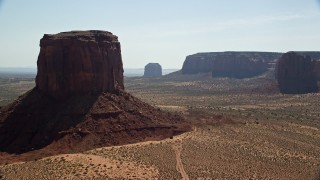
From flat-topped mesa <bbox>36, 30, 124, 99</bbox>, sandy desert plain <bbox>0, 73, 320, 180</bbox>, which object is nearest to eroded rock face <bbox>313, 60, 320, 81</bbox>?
sandy desert plain <bbox>0, 73, 320, 180</bbox>

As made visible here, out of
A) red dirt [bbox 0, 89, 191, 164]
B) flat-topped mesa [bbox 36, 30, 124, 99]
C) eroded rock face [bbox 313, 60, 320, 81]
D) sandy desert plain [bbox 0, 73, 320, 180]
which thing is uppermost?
flat-topped mesa [bbox 36, 30, 124, 99]

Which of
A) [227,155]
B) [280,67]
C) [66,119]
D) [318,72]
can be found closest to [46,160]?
[66,119]

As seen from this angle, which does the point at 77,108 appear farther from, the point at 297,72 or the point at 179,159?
the point at 297,72

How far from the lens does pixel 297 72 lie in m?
138

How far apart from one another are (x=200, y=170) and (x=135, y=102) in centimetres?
2310

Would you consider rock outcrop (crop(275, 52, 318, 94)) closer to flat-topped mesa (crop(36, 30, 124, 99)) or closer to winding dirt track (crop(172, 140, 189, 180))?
winding dirt track (crop(172, 140, 189, 180))

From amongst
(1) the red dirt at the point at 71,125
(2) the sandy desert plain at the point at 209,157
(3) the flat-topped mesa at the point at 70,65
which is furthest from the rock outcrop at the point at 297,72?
(3) the flat-topped mesa at the point at 70,65

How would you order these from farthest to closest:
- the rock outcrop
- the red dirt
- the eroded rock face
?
the eroded rock face < the rock outcrop < the red dirt

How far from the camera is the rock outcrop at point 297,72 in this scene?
Result: 137000 mm

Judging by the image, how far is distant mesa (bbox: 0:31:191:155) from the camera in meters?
52.3

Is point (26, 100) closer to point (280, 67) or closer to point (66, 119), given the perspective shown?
point (66, 119)

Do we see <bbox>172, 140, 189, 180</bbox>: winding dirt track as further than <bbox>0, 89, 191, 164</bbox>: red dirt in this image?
No

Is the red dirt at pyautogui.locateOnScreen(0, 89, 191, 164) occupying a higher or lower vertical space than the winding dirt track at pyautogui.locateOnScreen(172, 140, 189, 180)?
higher

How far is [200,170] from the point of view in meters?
43.8
